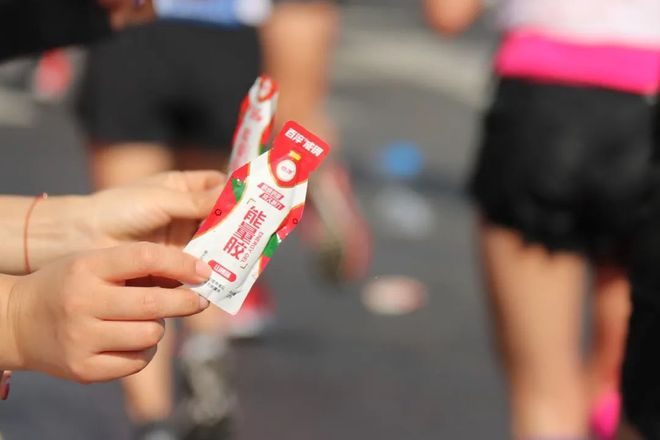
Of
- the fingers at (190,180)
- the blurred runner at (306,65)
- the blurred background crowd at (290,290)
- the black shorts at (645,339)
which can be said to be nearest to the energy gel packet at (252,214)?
the fingers at (190,180)

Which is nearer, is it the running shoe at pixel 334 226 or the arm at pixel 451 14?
the arm at pixel 451 14

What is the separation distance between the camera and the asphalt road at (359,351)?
2.05 metres

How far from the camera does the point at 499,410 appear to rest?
388cm

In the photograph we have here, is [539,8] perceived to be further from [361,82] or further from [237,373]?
[361,82]

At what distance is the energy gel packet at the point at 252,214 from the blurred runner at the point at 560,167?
122cm

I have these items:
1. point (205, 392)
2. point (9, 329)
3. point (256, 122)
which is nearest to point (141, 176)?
point (205, 392)

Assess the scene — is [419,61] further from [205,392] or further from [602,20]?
[602,20]

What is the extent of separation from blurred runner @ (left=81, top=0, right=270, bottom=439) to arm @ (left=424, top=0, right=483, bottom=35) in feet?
2.79

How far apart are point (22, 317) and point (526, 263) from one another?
1345mm

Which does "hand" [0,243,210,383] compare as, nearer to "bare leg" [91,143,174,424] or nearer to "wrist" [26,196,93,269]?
"wrist" [26,196,93,269]

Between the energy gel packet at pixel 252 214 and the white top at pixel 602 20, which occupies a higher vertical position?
the energy gel packet at pixel 252 214

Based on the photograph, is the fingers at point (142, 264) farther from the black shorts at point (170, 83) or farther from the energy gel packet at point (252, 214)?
the black shorts at point (170, 83)

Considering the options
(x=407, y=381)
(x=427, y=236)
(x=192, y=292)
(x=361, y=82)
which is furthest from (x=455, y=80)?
(x=192, y=292)

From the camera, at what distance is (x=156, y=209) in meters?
1.62
